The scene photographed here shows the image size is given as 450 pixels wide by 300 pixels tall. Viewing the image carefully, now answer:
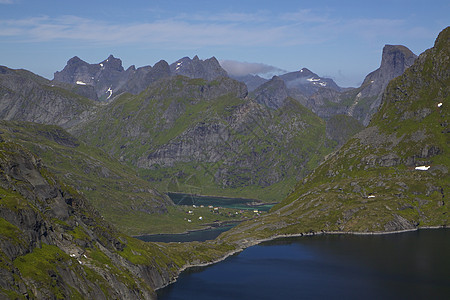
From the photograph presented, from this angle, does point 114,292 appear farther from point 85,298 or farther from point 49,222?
point 49,222

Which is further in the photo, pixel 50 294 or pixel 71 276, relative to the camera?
pixel 71 276

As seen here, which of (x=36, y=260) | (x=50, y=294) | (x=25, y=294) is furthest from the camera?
(x=36, y=260)

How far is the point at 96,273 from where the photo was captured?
644 ft

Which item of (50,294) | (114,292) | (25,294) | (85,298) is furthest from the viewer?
(114,292)

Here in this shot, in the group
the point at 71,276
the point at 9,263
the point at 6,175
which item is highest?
the point at 6,175

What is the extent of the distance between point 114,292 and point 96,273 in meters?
Answer: 9.43

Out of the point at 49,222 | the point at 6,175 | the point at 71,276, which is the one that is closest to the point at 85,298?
the point at 71,276

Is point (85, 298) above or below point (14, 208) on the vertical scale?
below

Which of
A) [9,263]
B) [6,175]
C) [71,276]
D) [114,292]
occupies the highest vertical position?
[6,175]

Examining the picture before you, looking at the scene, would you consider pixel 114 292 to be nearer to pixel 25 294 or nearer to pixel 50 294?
pixel 50 294

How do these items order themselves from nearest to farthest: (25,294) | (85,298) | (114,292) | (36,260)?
(25,294) < (36,260) < (85,298) < (114,292)

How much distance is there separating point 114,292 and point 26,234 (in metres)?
41.6

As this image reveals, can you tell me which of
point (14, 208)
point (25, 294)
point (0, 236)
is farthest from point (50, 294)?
point (14, 208)

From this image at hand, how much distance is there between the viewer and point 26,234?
171 metres
